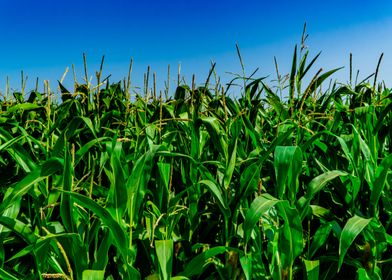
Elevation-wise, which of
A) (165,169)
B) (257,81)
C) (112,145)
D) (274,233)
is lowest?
(274,233)

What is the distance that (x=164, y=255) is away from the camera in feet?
5.48

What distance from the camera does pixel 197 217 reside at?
2.01 m

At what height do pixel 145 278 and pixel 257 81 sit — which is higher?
pixel 257 81

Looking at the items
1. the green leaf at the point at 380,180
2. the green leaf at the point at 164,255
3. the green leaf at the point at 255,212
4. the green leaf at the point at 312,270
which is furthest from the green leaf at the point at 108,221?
the green leaf at the point at 380,180

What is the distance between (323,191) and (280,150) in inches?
22.9

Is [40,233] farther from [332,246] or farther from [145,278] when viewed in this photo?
[332,246]

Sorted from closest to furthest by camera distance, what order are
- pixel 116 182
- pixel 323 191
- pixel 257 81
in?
pixel 116 182 < pixel 323 191 < pixel 257 81

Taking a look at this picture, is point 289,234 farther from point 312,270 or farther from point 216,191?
point 216,191

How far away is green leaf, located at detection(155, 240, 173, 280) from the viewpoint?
65.2 inches

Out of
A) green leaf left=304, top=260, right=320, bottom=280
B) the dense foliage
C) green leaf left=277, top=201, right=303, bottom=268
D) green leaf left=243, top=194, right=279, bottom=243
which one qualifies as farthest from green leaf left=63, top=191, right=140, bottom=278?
green leaf left=304, top=260, right=320, bottom=280

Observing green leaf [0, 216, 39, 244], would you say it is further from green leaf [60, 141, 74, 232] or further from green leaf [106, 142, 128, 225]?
green leaf [106, 142, 128, 225]

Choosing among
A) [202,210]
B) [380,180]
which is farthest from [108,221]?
[380,180]

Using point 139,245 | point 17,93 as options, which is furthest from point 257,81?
point 17,93

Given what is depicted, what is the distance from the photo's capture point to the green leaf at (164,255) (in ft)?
5.44
